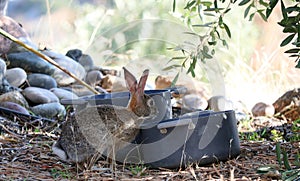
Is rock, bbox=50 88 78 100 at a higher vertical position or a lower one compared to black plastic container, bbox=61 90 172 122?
higher

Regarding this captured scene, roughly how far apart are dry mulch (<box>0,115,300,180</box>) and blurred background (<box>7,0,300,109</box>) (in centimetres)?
227

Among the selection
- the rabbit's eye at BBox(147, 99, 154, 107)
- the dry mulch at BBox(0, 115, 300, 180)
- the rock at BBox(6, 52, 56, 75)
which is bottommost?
the dry mulch at BBox(0, 115, 300, 180)

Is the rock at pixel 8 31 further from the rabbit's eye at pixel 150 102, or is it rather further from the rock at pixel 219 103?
the rabbit's eye at pixel 150 102

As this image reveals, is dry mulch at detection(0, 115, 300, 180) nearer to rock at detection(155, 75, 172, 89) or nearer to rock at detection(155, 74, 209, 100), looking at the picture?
rock at detection(155, 74, 209, 100)

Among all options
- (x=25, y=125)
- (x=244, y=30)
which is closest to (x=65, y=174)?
(x=25, y=125)

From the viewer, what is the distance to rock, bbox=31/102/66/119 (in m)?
4.29

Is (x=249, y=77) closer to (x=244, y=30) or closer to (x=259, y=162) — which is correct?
(x=244, y=30)

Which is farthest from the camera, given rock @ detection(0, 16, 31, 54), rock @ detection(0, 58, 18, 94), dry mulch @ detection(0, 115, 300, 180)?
rock @ detection(0, 16, 31, 54)

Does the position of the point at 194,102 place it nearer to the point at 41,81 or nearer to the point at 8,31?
the point at 41,81

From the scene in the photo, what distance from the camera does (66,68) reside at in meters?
5.26

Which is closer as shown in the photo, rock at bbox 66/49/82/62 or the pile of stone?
the pile of stone

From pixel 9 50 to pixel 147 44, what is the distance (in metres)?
1.92

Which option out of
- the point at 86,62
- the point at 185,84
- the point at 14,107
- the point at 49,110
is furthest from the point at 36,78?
the point at 185,84

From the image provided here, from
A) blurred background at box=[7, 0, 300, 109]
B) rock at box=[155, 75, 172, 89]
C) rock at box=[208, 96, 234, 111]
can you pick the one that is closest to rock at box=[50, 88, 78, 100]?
blurred background at box=[7, 0, 300, 109]
